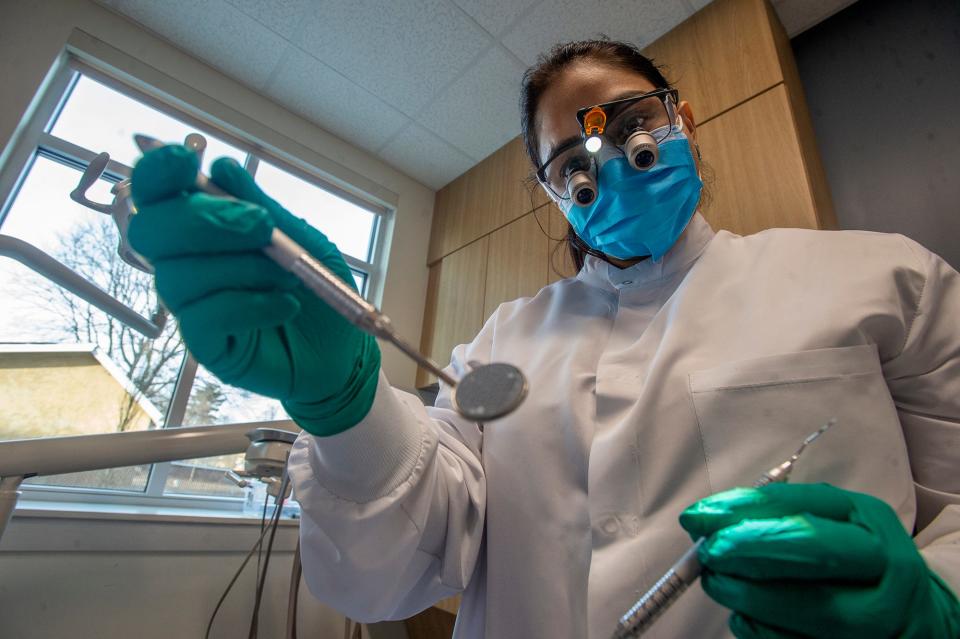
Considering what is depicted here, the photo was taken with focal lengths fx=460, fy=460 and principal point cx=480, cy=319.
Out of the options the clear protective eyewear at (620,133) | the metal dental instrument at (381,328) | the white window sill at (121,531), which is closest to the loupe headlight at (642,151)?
the clear protective eyewear at (620,133)

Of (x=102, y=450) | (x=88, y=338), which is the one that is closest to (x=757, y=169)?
(x=102, y=450)

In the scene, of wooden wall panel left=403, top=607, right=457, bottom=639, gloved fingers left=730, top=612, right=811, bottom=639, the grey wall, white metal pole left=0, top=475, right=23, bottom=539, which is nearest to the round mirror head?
gloved fingers left=730, top=612, right=811, bottom=639

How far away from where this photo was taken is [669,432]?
0.60 m

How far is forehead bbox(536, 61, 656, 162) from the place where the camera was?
2.91 ft

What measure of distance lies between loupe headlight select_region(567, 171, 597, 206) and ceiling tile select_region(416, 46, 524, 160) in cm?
141

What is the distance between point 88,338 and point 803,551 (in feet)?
7.22

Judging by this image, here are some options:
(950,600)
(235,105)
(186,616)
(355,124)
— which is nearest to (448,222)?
(355,124)

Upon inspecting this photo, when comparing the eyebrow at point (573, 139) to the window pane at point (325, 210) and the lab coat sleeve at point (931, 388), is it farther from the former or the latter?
the window pane at point (325, 210)

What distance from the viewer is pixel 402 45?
1949 mm

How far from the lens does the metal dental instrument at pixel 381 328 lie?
0.39m

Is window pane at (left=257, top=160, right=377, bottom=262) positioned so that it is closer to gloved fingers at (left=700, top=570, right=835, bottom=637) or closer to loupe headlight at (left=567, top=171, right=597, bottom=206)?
loupe headlight at (left=567, top=171, right=597, bottom=206)

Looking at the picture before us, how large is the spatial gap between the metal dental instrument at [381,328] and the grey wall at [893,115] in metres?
1.45

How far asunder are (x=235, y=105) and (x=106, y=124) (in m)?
→ 0.52

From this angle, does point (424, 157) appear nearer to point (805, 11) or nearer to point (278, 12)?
point (278, 12)
